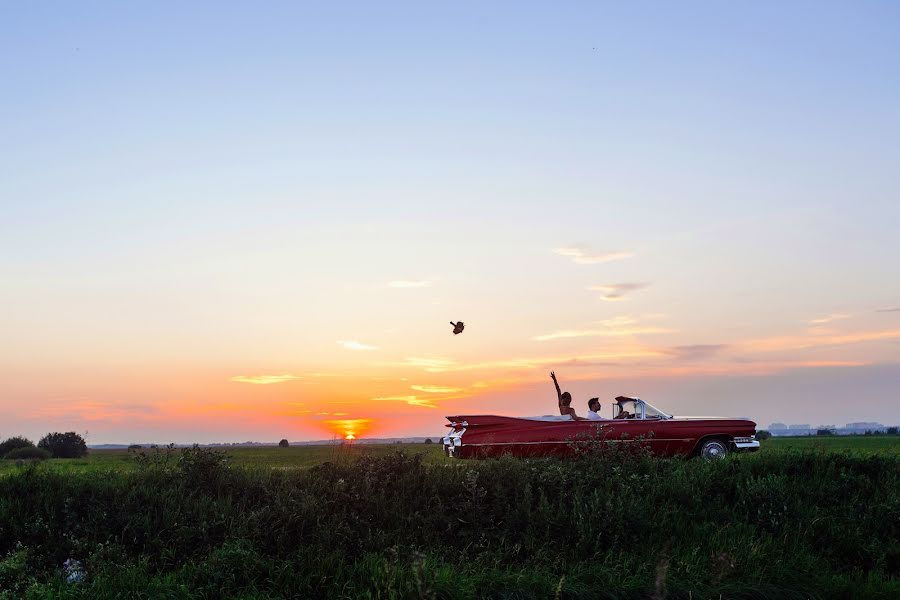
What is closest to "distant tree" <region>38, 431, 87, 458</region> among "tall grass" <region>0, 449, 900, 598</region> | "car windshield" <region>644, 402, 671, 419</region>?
"tall grass" <region>0, 449, 900, 598</region>

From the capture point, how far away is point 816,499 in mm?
16672

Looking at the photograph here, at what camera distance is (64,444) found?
35.1 meters

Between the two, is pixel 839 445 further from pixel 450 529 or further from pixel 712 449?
pixel 450 529

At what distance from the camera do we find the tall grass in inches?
488

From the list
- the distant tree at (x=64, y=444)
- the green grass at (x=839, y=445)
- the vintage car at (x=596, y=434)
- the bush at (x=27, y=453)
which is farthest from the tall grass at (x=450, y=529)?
the distant tree at (x=64, y=444)

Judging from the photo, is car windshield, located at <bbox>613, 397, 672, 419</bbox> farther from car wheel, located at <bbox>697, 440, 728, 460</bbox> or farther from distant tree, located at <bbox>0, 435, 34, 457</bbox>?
distant tree, located at <bbox>0, 435, 34, 457</bbox>

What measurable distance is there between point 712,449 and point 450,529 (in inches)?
322

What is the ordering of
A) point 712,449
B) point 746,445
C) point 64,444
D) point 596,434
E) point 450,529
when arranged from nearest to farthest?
1. point 450,529
2. point 596,434
3. point 746,445
4. point 712,449
5. point 64,444

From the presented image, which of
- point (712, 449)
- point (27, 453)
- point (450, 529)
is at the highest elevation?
point (27, 453)

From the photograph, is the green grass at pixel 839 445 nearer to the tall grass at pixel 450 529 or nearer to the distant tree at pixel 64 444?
the tall grass at pixel 450 529

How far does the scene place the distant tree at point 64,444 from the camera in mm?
34438

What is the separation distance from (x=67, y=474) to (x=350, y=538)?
6171 millimetres

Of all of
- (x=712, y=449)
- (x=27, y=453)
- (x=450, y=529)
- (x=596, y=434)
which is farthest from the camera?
(x=27, y=453)

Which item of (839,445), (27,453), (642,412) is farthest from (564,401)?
(839,445)
